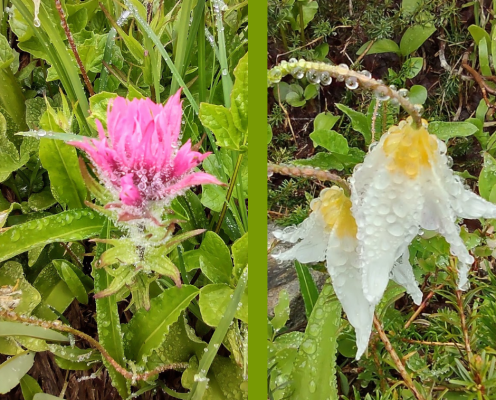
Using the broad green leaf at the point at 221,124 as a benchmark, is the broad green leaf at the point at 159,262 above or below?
below

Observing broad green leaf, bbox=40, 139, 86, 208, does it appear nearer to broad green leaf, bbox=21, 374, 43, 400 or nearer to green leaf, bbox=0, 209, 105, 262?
green leaf, bbox=0, 209, 105, 262

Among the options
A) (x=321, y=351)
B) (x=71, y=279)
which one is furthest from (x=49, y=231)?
(x=321, y=351)

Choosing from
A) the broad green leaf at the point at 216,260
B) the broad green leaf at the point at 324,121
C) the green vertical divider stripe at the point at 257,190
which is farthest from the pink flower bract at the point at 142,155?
the broad green leaf at the point at 324,121

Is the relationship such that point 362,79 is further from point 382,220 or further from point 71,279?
point 71,279

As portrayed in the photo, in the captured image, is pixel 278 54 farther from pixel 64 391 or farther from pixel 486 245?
pixel 64 391

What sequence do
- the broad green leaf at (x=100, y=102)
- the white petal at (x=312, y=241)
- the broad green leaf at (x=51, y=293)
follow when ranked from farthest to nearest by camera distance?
the broad green leaf at (x=51, y=293) < the broad green leaf at (x=100, y=102) < the white petal at (x=312, y=241)

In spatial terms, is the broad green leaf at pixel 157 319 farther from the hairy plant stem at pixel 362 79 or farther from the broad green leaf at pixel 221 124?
the hairy plant stem at pixel 362 79

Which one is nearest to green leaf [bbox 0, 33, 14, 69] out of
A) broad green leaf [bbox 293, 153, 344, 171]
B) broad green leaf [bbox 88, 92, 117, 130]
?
broad green leaf [bbox 88, 92, 117, 130]
